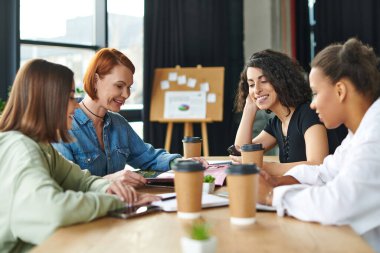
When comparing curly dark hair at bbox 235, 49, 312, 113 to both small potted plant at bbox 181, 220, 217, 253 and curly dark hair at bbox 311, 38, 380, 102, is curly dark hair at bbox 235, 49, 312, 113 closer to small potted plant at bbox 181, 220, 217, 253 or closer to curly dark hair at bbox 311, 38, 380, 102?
curly dark hair at bbox 311, 38, 380, 102

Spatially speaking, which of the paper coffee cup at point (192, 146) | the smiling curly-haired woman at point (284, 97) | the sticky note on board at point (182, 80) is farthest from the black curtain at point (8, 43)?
the paper coffee cup at point (192, 146)

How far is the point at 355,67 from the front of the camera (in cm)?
147

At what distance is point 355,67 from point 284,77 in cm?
110

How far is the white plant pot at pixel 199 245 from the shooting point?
92 centimetres

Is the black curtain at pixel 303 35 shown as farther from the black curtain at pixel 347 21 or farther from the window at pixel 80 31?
the window at pixel 80 31

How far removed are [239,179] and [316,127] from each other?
122cm

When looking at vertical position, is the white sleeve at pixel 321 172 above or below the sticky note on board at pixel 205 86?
below

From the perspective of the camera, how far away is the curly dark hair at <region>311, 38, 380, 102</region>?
1468mm

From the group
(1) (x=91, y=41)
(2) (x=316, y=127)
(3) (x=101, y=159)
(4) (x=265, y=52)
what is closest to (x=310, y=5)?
(1) (x=91, y=41)

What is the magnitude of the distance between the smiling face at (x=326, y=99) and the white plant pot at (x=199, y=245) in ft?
2.45

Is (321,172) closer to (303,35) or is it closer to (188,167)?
(188,167)

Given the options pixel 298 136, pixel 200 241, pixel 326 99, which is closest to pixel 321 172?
pixel 326 99

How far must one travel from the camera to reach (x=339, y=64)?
58.4 inches

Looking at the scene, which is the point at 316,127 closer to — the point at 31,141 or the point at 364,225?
the point at 364,225
